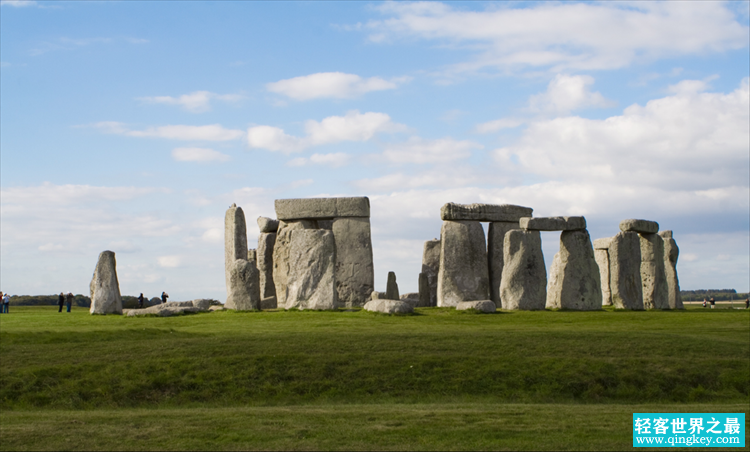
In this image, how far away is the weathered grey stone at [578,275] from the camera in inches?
1000

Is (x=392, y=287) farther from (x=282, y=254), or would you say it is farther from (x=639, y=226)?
(x=639, y=226)

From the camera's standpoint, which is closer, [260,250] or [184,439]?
[184,439]

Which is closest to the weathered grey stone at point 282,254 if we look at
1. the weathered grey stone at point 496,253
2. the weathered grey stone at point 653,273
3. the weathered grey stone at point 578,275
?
the weathered grey stone at point 496,253

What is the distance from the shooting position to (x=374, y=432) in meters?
10.7

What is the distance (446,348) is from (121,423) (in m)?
7.14

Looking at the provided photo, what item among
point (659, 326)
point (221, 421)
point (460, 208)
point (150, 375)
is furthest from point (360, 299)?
point (221, 421)

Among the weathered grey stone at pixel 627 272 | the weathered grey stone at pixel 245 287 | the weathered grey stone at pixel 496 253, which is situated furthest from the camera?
the weathered grey stone at pixel 496 253

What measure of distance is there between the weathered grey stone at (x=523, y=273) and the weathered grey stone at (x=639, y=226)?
166 inches

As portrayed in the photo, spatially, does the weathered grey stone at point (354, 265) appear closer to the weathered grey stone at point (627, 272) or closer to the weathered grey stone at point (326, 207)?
the weathered grey stone at point (326, 207)

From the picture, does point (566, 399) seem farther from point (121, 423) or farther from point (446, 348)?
point (121, 423)

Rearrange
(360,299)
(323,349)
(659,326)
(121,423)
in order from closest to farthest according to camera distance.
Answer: (121,423) → (323,349) → (659,326) → (360,299)

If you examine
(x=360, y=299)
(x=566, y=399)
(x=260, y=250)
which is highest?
(x=260, y=250)

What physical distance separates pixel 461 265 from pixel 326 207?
509 centimetres

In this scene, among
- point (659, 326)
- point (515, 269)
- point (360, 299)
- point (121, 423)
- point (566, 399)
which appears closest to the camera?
point (121, 423)
